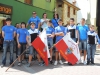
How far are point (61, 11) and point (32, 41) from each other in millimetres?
23285

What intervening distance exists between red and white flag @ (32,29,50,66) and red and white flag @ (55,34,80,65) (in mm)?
566

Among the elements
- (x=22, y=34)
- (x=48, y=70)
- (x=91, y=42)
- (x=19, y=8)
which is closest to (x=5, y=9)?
(x=19, y=8)

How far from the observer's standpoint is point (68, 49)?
30.3 ft

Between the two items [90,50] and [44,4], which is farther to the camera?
[44,4]

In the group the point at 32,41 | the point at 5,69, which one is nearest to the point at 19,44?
the point at 32,41

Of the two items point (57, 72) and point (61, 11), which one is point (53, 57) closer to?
point (57, 72)

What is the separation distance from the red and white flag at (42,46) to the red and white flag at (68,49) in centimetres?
57

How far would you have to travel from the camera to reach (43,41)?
8.80 meters

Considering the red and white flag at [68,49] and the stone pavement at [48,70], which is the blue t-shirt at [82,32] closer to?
the red and white flag at [68,49]

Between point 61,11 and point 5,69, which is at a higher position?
point 61,11

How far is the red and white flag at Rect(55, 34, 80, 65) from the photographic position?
9102mm

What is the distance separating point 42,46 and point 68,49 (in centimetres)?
124

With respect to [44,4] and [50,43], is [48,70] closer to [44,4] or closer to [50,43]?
[50,43]

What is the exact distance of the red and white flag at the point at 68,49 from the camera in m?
9.10
